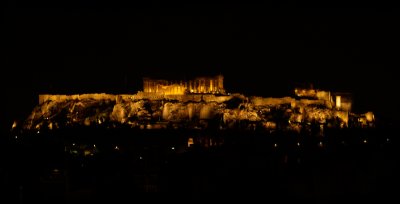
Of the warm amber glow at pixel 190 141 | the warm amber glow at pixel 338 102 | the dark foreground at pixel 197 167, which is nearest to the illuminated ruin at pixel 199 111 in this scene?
the warm amber glow at pixel 338 102

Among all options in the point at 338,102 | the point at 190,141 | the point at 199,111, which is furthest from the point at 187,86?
the point at 190,141

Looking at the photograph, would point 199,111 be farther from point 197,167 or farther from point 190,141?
point 197,167

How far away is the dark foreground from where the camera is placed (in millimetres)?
29547

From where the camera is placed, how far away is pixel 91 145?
4097 centimetres

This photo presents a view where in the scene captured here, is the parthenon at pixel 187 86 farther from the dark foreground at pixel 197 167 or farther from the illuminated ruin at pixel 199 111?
the dark foreground at pixel 197 167

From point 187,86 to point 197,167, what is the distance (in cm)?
2747

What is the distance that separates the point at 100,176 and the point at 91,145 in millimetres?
9849

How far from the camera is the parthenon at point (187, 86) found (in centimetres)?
5934

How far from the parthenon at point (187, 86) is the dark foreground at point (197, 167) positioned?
14813 mm

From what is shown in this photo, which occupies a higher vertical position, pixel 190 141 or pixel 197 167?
pixel 190 141

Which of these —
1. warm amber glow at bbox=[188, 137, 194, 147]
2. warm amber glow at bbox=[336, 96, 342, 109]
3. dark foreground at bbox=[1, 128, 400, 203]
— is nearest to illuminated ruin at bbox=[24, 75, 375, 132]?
warm amber glow at bbox=[336, 96, 342, 109]

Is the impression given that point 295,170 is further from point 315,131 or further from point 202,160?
point 315,131

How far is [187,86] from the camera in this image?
60.2m

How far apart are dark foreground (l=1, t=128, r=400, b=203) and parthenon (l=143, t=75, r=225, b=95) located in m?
14.8
